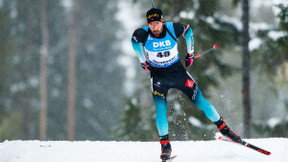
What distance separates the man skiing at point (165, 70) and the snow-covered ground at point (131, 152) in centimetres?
34

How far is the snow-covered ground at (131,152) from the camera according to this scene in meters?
4.34

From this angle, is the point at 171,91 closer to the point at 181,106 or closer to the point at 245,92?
the point at 181,106

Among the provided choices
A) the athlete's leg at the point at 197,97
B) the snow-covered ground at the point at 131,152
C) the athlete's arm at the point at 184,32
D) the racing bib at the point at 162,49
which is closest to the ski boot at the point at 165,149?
the snow-covered ground at the point at 131,152

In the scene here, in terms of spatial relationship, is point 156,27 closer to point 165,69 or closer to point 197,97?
point 165,69

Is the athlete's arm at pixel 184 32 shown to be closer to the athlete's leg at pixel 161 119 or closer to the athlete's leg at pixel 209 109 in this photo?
the athlete's leg at pixel 209 109

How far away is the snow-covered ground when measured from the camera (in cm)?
434

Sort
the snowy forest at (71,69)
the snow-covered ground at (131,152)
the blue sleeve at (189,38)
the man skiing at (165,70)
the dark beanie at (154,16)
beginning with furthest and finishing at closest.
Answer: the snowy forest at (71,69) < the blue sleeve at (189,38) < the snow-covered ground at (131,152) < the man skiing at (165,70) < the dark beanie at (154,16)

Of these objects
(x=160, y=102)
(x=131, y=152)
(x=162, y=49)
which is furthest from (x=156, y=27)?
(x=131, y=152)

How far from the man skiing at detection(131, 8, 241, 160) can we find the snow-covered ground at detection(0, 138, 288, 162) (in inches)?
13.6

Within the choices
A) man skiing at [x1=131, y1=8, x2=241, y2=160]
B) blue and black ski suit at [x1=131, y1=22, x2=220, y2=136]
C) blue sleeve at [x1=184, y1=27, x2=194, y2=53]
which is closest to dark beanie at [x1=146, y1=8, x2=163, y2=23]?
man skiing at [x1=131, y1=8, x2=241, y2=160]

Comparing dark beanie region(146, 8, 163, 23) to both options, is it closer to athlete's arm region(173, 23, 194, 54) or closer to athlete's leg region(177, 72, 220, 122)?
athlete's arm region(173, 23, 194, 54)

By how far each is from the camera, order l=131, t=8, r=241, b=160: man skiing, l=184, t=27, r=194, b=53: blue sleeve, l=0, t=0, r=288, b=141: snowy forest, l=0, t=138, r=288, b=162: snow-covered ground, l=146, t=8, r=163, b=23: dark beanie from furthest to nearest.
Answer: l=0, t=0, r=288, b=141: snowy forest, l=184, t=27, r=194, b=53: blue sleeve, l=0, t=138, r=288, b=162: snow-covered ground, l=131, t=8, r=241, b=160: man skiing, l=146, t=8, r=163, b=23: dark beanie

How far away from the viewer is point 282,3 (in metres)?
8.55

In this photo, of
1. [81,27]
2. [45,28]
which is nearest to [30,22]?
[45,28]
